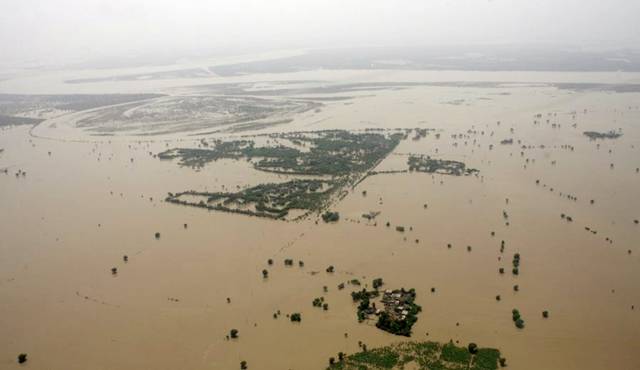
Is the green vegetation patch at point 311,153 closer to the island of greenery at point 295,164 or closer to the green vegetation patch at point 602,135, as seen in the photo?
the island of greenery at point 295,164

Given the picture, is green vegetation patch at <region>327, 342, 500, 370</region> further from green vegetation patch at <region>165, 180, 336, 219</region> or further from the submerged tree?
green vegetation patch at <region>165, 180, 336, 219</region>

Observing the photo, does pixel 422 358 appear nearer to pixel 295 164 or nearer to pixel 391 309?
pixel 391 309

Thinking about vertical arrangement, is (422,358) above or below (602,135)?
below

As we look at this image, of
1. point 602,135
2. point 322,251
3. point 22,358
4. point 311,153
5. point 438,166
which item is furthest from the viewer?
point 602,135

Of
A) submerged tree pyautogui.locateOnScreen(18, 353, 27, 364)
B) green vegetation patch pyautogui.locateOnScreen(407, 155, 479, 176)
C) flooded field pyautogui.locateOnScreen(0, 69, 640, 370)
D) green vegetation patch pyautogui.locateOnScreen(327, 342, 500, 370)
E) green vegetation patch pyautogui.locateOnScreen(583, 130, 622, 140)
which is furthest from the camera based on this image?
green vegetation patch pyautogui.locateOnScreen(583, 130, 622, 140)

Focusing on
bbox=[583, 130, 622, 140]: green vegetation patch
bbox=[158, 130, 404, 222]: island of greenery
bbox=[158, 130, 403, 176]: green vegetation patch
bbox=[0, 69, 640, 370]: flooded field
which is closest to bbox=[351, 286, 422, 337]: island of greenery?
bbox=[0, 69, 640, 370]: flooded field

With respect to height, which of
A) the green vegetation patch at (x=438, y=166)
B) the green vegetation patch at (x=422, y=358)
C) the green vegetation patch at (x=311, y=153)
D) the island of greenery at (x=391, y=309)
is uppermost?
the green vegetation patch at (x=311, y=153)

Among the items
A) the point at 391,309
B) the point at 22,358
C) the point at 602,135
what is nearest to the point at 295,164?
the point at 391,309

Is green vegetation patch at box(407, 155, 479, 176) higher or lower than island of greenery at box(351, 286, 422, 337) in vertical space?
higher

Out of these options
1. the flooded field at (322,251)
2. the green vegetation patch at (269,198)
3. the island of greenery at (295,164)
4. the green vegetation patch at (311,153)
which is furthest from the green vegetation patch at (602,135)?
the green vegetation patch at (269,198)
